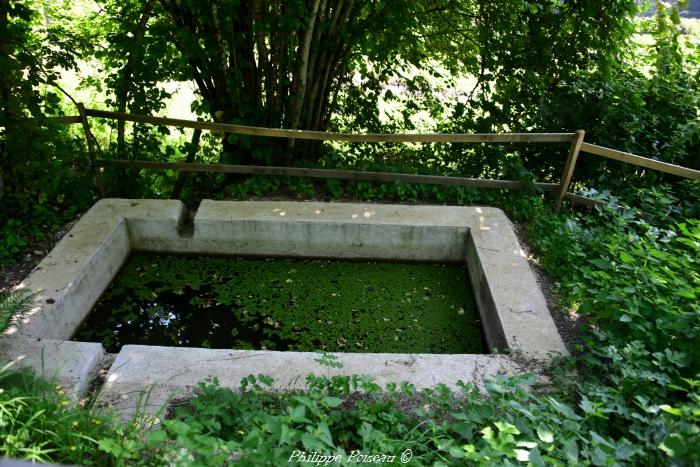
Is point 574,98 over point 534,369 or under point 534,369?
over

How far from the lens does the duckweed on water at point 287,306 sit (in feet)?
13.1

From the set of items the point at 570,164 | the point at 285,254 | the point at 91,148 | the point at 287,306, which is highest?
the point at 570,164

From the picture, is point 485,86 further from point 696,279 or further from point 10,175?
point 10,175

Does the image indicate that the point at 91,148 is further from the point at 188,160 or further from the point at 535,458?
the point at 535,458

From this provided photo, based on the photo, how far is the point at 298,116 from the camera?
571cm

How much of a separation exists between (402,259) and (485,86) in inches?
104

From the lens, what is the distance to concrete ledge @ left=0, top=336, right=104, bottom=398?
3021 mm

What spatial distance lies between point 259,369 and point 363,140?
2.79m

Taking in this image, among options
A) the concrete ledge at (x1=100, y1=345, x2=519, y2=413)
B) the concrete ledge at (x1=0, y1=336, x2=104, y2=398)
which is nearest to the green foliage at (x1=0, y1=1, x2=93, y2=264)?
the concrete ledge at (x1=0, y1=336, x2=104, y2=398)

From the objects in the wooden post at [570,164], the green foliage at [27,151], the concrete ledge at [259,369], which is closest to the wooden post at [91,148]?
the green foliage at [27,151]

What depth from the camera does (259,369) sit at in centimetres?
317

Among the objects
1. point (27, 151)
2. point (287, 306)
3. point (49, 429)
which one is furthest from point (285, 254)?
point (49, 429)

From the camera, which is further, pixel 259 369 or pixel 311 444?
pixel 259 369

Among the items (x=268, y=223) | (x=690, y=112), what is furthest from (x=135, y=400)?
(x=690, y=112)
